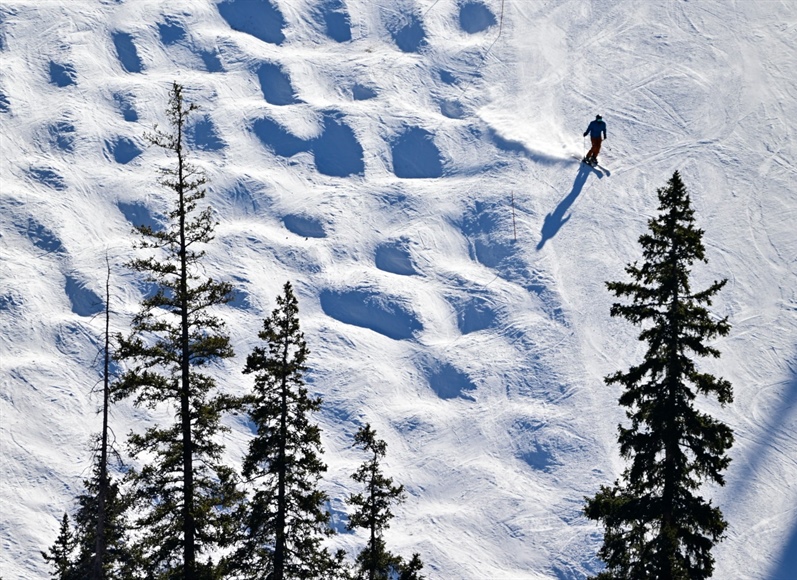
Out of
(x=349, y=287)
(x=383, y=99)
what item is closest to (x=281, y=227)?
(x=349, y=287)

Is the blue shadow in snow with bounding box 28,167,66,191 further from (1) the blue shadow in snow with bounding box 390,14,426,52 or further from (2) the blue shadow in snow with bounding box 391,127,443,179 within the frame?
(1) the blue shadow in snow with bounding box 390,14,426,52

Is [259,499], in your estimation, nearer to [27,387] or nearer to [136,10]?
[27,387]

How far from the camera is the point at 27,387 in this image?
47594mm

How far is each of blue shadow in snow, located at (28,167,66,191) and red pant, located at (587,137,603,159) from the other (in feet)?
58.8

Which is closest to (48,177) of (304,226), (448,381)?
(304,226)

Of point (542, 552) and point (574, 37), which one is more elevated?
point (574, 37)

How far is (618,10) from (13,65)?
23435mm

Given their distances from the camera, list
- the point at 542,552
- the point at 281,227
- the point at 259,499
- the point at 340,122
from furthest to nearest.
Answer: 1. the point at 340,122
2. the point at 281,227
3. the point at 542,552
4. the point at 259,499

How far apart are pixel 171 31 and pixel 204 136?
18.8 ft

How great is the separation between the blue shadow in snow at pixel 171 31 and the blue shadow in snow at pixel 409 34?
8.13 m

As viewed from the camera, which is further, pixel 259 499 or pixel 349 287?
pixel 349 287

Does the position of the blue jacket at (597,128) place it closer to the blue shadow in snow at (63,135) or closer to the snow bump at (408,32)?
the snow bump at (408,32)

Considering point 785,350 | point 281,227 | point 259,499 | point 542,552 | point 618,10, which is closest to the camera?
point 259,499

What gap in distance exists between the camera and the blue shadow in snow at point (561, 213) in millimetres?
53844
